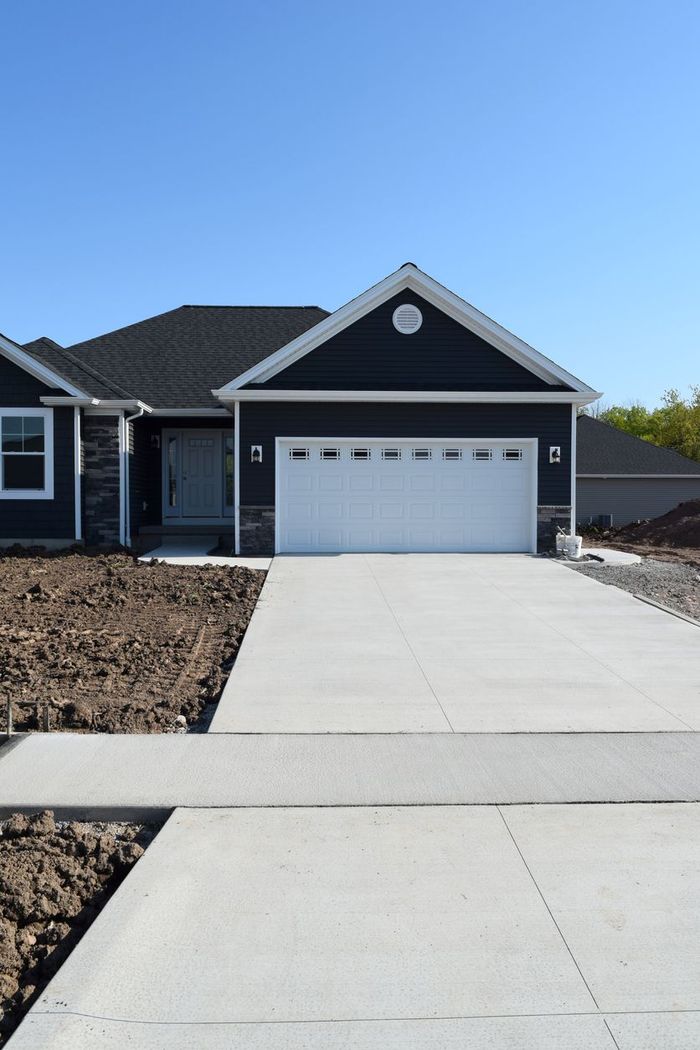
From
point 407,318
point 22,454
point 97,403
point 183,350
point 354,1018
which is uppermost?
point 183,350

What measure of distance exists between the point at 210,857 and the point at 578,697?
383cm

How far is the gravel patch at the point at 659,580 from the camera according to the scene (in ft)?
40.6

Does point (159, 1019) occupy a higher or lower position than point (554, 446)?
lower

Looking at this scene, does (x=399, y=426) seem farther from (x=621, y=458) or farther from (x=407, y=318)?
(x=621, y=458)

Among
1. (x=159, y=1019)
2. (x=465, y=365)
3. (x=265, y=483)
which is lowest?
(x=159, y=1019)

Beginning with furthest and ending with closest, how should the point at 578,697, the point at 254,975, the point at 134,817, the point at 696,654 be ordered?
the point at 696,654 < the point at 578,697 < the point at 134,817 < the point at 254,975

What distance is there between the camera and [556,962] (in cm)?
330

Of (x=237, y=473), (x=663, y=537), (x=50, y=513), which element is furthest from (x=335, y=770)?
(x=663, y=537)

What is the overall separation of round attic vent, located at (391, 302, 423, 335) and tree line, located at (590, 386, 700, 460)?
104 ft

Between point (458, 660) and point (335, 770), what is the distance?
327cm

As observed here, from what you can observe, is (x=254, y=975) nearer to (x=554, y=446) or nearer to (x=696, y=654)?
(x=696, y=654)

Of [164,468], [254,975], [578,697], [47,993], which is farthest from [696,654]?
[164,468]

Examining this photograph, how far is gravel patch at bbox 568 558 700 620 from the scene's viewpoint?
12.4 metres

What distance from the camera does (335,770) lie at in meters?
5.34
